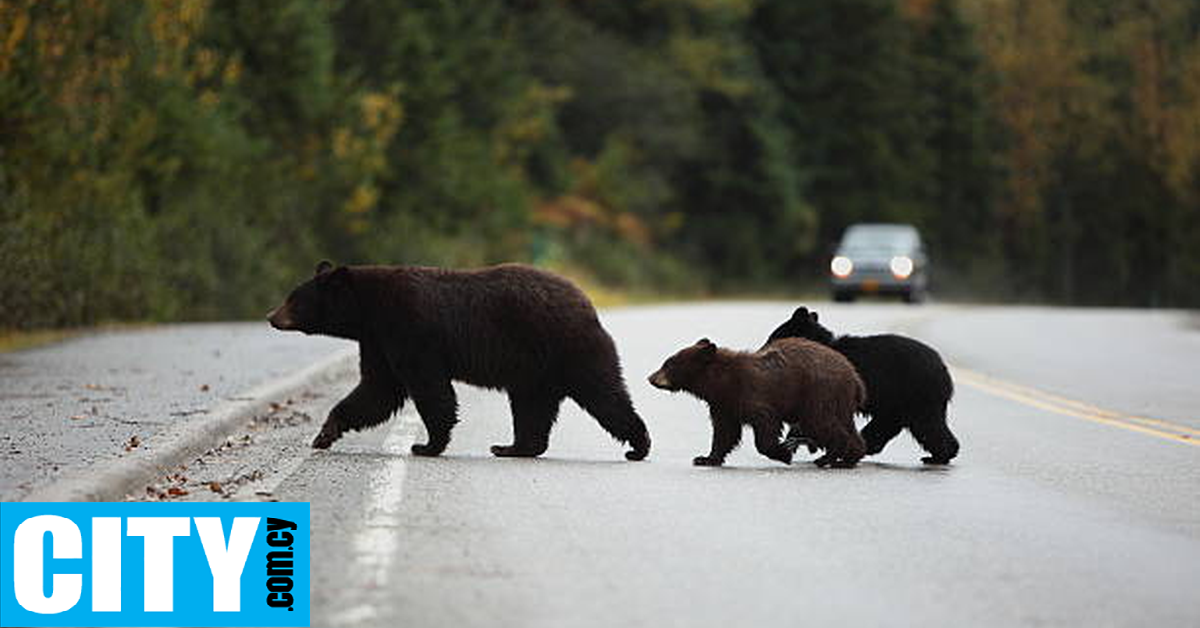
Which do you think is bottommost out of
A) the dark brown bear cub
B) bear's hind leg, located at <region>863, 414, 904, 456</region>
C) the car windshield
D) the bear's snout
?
the car windshield

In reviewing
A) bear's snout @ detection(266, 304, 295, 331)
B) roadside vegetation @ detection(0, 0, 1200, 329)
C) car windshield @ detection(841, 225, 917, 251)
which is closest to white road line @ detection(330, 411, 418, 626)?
bear's snout @ detection(266, 304, 295, 331)

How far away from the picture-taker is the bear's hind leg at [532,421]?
12961 millimetres

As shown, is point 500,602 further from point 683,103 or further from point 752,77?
point 752,77

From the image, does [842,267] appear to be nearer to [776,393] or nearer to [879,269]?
[879,269]

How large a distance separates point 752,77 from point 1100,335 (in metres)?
45.6

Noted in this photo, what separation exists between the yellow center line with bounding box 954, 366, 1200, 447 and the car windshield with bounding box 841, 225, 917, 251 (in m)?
26.7

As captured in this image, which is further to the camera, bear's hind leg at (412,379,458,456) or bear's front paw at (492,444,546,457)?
bear's front paw at (492,444,546,457)

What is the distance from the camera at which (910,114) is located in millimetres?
85250

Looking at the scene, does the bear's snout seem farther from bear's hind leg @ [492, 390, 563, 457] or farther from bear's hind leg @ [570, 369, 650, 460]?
bear's hind leg @ [570, 369, 650, 460]

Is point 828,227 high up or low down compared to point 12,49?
down

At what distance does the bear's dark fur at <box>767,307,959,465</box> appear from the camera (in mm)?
12766

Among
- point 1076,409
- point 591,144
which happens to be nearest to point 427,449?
point 1076,409

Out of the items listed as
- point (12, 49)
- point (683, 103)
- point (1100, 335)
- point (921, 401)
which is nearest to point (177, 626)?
point (921, 401)

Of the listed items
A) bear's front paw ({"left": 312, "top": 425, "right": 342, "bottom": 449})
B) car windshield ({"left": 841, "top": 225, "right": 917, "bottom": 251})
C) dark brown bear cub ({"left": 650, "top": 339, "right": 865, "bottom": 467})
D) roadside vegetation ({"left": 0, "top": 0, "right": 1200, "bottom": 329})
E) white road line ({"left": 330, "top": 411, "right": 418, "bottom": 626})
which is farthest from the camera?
car windshield ({"left": 841, "top": 225, "right": 917, "bottom": 251})
